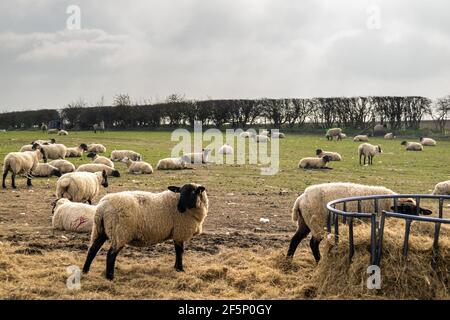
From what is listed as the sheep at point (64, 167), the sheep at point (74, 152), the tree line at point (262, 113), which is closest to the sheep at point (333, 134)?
the tree line at point (262, 113)

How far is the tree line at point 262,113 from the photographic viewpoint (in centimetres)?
6712

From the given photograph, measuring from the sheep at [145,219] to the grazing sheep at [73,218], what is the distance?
308 cm

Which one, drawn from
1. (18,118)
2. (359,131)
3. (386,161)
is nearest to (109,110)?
(18,118)

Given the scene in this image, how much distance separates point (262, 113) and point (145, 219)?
6137 centimetres

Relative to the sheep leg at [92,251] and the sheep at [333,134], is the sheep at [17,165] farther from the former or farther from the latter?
the sheep at [333,134]

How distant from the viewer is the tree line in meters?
67.1

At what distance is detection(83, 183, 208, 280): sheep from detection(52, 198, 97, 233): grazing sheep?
121 inches

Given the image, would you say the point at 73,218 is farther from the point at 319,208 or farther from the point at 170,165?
the point at 170,165

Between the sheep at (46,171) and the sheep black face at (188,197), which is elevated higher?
the sheep black face at (188,197)

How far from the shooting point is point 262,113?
228ft

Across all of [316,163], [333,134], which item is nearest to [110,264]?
[316,163]

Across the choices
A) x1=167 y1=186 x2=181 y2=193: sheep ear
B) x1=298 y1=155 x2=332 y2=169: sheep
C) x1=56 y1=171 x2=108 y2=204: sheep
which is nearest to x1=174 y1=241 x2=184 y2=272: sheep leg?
x1=167 y1=186 x2=181 y2=193: sheep ear
